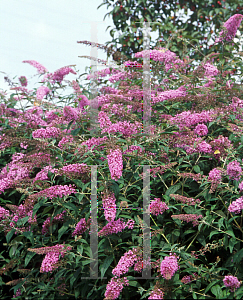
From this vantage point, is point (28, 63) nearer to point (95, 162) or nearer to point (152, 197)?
point (95, 162)

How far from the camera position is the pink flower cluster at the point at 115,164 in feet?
7.88

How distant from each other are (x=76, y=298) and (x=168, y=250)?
0.89m

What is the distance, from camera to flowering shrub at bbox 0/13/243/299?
2.52 meters

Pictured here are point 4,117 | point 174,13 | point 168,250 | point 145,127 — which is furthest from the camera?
point 174,13

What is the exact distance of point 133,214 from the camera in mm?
2812

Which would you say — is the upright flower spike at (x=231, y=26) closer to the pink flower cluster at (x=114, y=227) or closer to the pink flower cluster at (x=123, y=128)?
the pink flower cluster at (x=123, y=128)

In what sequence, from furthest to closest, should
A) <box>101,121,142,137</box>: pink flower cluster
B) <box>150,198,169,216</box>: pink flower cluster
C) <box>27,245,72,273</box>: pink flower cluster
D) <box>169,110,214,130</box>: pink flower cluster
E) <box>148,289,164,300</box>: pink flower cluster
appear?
<box>169,110,214,130</box>: pink flower cluster < <box>101,121,142,137</box>: pink flower cluster < <box>150,198,169,216</box>: pink flower cluster < <box>27,245,72,273</box>: pink flower cluster < <box>148,289,164,300</box>: pink flower cluster

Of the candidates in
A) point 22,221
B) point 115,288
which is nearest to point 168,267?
point 115,288

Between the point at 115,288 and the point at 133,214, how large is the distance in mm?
642

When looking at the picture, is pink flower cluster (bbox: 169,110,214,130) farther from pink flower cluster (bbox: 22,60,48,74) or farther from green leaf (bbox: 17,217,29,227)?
pink flower cluster (bbox: 22,60,48,74)

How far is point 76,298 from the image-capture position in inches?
109

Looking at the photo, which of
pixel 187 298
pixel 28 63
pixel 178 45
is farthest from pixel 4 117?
pixel 178 45

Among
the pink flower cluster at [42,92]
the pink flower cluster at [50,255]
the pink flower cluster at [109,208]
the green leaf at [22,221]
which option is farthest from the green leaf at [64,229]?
the pink flower cluster at [42,92]

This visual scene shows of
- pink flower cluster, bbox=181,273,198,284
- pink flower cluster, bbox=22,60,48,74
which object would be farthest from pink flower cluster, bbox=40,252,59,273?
pink flower cluster, bbox=22,60,48,74
